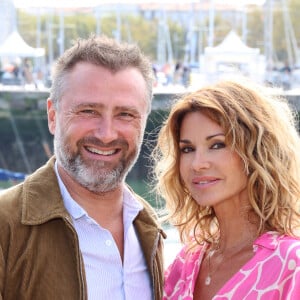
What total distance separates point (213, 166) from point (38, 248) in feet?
2.34

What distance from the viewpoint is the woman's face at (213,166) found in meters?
2.93

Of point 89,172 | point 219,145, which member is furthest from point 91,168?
point 219,145

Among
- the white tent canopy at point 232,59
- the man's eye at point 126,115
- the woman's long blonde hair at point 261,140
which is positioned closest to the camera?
the woman's long blonde hair at point 261,140

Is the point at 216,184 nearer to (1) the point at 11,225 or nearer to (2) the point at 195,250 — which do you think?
(2) the point at 195,250

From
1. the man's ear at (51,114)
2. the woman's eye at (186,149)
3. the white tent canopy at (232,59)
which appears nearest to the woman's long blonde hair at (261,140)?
the woman's eye at (186,149)

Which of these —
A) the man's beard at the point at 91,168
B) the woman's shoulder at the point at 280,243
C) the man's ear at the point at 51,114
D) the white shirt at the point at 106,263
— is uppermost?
the man's ear at the point at 51,114

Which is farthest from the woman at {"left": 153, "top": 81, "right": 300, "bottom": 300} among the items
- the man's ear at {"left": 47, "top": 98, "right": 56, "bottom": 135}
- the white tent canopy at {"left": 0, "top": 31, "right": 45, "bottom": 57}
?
the white tent canopy at {"left": 0, "top": 31, "right": 45, "bottom": 57}

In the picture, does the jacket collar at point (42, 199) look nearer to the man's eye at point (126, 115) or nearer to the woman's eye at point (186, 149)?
the man's eye at point (126, 115)

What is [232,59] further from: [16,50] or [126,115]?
[126,115]

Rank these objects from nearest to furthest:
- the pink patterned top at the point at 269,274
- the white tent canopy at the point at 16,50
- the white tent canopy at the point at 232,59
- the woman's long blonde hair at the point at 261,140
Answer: the pink patterned top at the point at 269,274
the woman's long blonde hair at the point at 261,140
the white tent canopy at the point at 232,59
the white tent canopy at the point at 16,50

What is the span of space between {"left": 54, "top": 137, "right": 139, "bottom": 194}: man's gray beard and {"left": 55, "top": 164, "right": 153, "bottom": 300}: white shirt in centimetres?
7

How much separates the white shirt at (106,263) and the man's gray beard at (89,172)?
0.07 m

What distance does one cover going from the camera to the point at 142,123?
10.1 ft

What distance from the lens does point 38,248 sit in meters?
2.77
